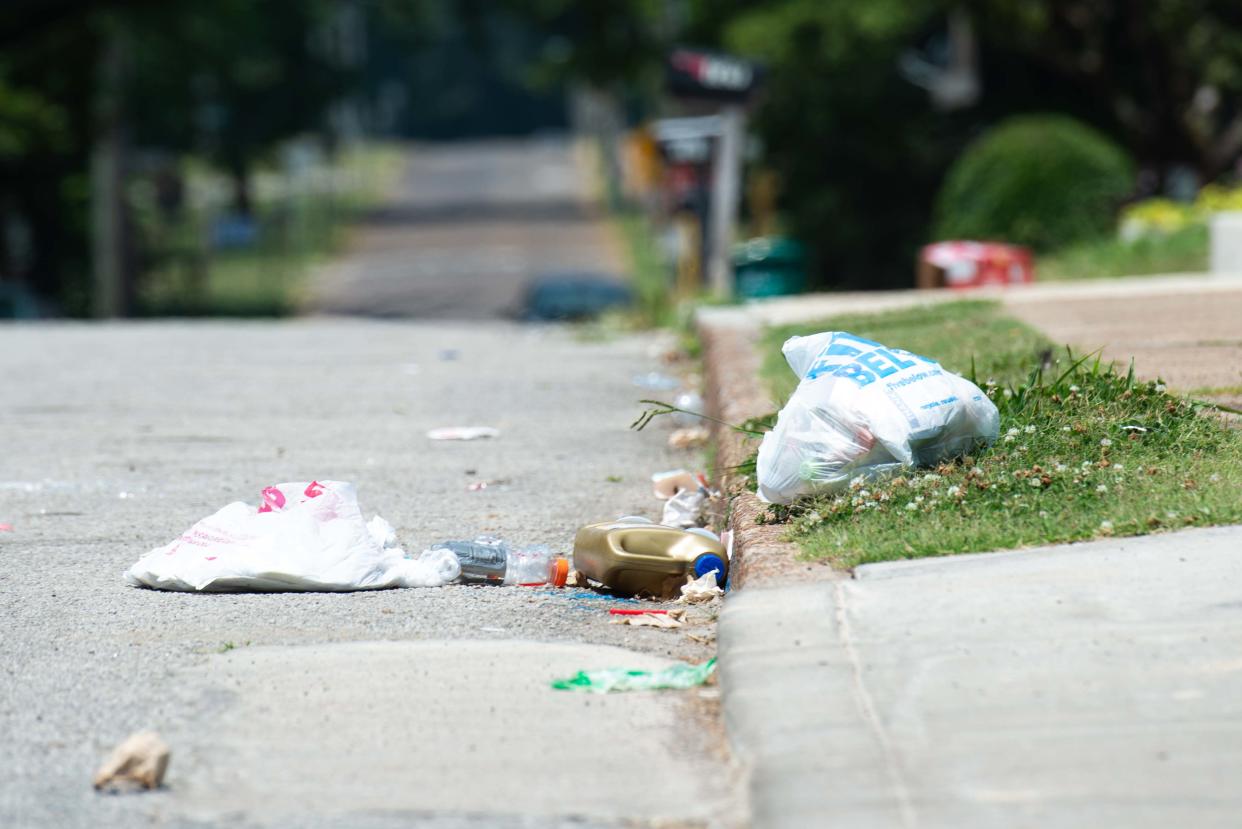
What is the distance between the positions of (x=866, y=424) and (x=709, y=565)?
679 millimetres

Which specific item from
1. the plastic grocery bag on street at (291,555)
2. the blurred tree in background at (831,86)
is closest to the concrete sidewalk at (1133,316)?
the plastic grocery bag on street at (291,555)

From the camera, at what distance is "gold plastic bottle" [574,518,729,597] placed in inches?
227

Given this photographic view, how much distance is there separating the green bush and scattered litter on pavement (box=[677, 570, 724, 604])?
51.1 ft

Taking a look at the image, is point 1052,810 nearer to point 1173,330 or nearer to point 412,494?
point 412,494

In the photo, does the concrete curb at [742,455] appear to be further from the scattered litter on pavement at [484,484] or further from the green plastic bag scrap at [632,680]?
the scattered litter on pavement at [484,484]

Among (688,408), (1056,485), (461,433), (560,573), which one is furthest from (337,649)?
(688,408)

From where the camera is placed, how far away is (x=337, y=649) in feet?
16.4

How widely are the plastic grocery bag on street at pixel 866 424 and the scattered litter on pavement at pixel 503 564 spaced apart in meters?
0.75

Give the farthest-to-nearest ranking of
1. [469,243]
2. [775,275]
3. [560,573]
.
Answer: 1. [469,243]
2. [775,275]
3. [560,573]

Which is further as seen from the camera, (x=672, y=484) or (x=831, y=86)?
(x=831, y=86)

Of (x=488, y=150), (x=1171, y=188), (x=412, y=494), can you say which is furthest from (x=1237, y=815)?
(x=488, y=150)

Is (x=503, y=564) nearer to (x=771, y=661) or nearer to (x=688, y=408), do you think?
(x=771, y=661)

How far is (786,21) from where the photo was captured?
28312mm

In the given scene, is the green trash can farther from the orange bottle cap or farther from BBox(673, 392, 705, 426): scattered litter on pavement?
the orange bottle cap
